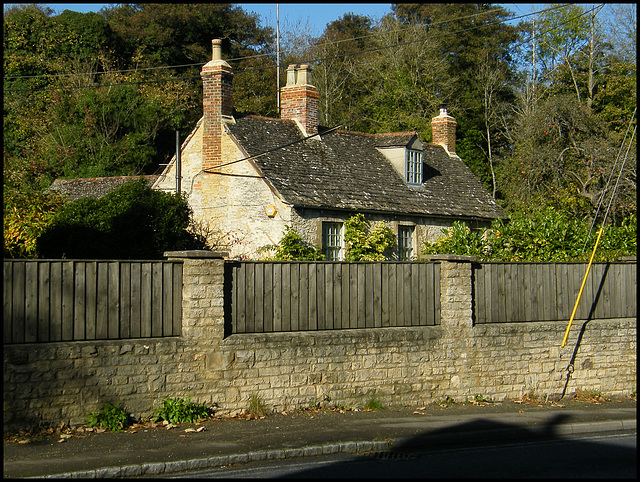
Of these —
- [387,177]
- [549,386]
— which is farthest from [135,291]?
[387,177]

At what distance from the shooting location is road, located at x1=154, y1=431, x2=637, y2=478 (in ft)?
26.2

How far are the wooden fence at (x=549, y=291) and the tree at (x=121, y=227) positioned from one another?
6.81 meters

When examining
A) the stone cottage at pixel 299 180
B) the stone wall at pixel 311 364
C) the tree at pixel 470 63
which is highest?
the tree at pixel 470 63

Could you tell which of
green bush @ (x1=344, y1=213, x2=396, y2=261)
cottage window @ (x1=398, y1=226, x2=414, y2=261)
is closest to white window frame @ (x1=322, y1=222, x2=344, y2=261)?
green bush @ (x1=344, y1=213, x2=396, y2=261)

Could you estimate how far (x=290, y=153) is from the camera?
2220cm

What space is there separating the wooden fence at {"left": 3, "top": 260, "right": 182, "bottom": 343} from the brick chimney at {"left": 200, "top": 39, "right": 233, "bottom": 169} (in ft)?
35.9

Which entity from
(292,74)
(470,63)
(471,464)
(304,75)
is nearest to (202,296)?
(471,464)

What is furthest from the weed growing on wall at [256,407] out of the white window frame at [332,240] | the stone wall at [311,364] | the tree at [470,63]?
the tree at [470,63]

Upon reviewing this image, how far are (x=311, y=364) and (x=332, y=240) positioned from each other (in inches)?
381

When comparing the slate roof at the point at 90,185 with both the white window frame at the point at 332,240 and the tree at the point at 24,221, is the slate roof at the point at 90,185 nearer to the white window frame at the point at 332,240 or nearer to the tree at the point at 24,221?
the white window frame at the point at 332,240

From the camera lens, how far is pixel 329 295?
12.2 meters

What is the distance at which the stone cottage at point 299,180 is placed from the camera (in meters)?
20.5

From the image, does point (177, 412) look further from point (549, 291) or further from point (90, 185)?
point (90, 185)

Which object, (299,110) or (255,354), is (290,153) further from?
(255,354)
